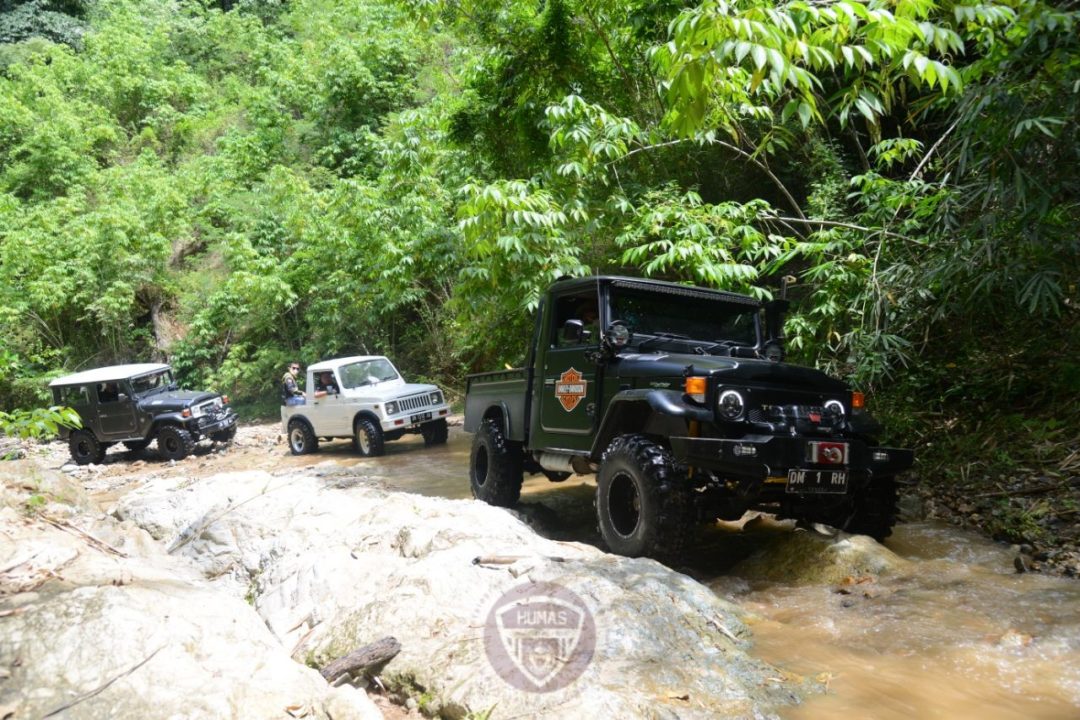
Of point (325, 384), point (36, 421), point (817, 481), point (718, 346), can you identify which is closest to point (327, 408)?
point (325, 384)

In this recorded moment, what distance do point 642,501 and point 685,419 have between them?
577 millimetres

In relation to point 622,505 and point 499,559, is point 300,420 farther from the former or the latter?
point 499,559

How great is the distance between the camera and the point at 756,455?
4.30m

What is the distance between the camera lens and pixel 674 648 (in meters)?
3.24

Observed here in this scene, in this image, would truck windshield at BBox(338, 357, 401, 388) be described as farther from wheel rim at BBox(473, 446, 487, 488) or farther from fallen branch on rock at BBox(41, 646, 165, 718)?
fallen branch on rock at BBox(41, 646, 165, 718)

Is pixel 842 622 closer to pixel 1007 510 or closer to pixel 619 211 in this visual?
pixel 1007 510

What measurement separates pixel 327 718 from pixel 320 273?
17211 millimetres

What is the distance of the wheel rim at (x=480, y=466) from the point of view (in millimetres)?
7066

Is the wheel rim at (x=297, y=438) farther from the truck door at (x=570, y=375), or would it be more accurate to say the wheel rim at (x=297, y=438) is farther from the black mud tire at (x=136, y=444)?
the truck door at (x=570, y=375)

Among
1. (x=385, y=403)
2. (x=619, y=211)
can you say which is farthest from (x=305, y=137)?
(x=619, y=211)

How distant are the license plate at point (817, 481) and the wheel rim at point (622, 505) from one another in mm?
1002

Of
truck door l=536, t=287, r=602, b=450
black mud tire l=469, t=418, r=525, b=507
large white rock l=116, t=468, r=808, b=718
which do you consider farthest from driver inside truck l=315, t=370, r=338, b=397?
truck door l=536, t=287, r=602, b=450

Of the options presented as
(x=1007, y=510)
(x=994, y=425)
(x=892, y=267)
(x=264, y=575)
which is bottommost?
(x=264, y=575)

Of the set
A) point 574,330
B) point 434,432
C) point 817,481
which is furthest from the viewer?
point 434,432
